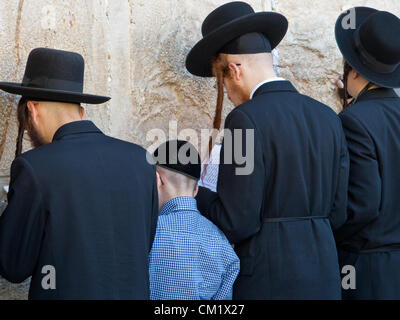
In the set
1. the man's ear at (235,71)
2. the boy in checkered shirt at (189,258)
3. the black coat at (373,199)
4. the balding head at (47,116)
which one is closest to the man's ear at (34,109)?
the balding head at (47,116)

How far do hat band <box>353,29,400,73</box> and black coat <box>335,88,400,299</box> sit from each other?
13 cm

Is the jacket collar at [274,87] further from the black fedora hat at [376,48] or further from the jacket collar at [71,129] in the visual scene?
the jacket collar at [71,129]

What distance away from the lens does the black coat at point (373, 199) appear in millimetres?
2473

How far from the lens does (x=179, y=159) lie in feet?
8.07

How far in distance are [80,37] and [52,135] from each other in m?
0.88

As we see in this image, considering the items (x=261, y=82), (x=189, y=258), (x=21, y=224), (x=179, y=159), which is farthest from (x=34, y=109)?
(x=261, y=82)

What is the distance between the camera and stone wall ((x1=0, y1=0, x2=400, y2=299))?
2672mm

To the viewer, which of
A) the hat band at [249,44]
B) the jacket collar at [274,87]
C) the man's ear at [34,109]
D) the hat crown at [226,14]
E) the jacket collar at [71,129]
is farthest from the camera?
the hat crown at [226,14]

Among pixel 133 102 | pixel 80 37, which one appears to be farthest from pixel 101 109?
pixel 80 37

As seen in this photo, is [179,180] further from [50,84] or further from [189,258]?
[50,84]

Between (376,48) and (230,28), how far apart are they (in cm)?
70

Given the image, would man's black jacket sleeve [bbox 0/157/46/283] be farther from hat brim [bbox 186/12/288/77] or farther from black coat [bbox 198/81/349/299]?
hat brim [bbox 186/12/288/77]

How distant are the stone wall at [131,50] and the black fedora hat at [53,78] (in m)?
0.45

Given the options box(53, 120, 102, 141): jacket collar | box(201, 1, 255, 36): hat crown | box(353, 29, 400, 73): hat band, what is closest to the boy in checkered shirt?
box(53, 120, 102, 141): jacket collar
